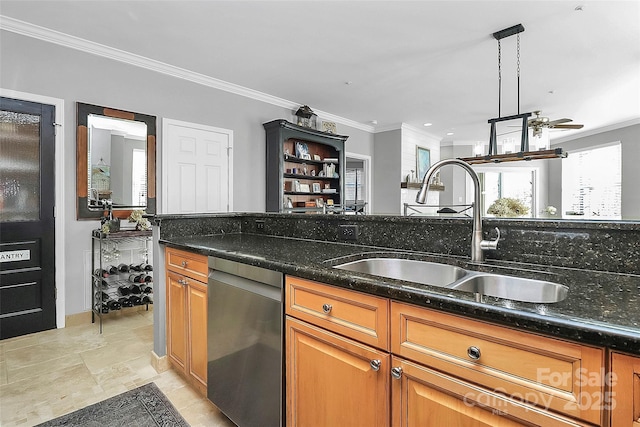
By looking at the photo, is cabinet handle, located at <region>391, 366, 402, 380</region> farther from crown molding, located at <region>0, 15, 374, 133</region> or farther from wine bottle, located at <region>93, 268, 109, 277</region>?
crown molding, located at <region>0, 15, 374, 133</region>

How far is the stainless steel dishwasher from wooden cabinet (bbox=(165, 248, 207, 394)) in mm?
107

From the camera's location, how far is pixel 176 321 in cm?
199

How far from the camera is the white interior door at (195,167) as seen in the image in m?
3.71

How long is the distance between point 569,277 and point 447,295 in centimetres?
55

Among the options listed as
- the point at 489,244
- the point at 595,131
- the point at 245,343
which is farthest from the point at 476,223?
the point at 595,131

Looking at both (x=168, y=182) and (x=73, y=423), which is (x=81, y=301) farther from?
(x=73, y=423)

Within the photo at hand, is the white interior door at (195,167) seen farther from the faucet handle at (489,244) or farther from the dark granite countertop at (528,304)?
the faucet handle at (489,244)

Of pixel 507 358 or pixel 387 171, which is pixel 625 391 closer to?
pixel 507 358

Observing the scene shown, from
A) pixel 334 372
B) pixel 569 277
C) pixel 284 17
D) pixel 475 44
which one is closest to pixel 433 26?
pixel 475 44

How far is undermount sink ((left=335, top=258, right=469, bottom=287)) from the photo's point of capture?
4.38 feet

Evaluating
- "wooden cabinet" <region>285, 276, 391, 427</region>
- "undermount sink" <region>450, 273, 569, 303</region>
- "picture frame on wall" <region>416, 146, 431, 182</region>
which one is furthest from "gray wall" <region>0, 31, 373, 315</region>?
"picture frame on wall" <region>416, 146, 431, 182</region>

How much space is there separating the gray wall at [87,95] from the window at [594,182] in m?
6.66

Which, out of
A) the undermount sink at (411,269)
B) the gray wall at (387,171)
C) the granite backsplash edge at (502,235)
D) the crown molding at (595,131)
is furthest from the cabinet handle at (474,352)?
the crown molding at (595,131)

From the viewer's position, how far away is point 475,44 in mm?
3244
